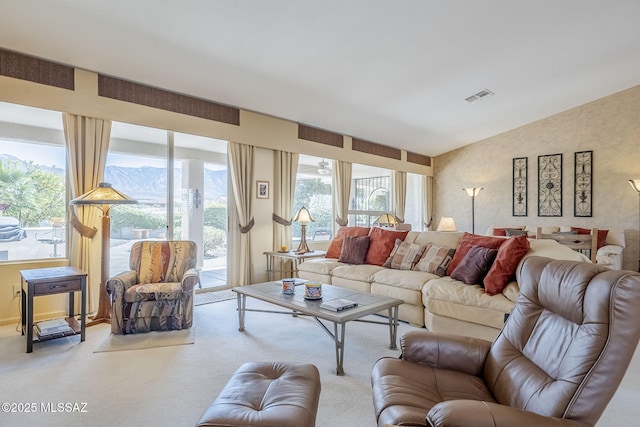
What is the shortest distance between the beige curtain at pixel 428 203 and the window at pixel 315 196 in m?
3.06

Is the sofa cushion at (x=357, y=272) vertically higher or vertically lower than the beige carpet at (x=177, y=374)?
higher

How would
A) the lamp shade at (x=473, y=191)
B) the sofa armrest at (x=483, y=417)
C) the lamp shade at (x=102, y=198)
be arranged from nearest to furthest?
the sofa armrest at (x=483, y=417) → the lamp shade at (x=102, y=198) → the lamp shade at (x=473, y=191)

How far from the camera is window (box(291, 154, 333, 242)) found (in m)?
6.25

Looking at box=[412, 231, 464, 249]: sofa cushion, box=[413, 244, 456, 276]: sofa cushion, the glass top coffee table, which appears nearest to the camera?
the glass top coffee table

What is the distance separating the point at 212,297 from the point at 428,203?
19.7 feet

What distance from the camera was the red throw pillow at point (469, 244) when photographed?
Result: 11.4ft

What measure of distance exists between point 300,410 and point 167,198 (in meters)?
3.93

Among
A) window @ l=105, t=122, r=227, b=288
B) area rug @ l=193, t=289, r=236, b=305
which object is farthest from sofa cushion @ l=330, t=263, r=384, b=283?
window @ l=105, t=122, r=227, b=288

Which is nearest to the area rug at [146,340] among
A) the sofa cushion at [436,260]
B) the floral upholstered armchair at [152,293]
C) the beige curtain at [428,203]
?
the floral upholstered armchair at [152,293]

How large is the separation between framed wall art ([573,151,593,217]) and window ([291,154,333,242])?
186 inches

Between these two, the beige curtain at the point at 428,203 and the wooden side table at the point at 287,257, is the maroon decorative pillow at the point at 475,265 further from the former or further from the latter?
the beige curtain at the point at 428,203

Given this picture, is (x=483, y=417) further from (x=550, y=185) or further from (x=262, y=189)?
(x=550, y=185)

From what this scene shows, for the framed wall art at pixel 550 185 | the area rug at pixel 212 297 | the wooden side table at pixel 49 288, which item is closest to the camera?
the wooden side table at pixel 49 288

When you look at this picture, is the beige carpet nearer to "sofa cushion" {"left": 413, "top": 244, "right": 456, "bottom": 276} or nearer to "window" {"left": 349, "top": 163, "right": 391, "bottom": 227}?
"sofa cushion" {"left": 413, "top": 244, "right": 456, "bottom": 276}
